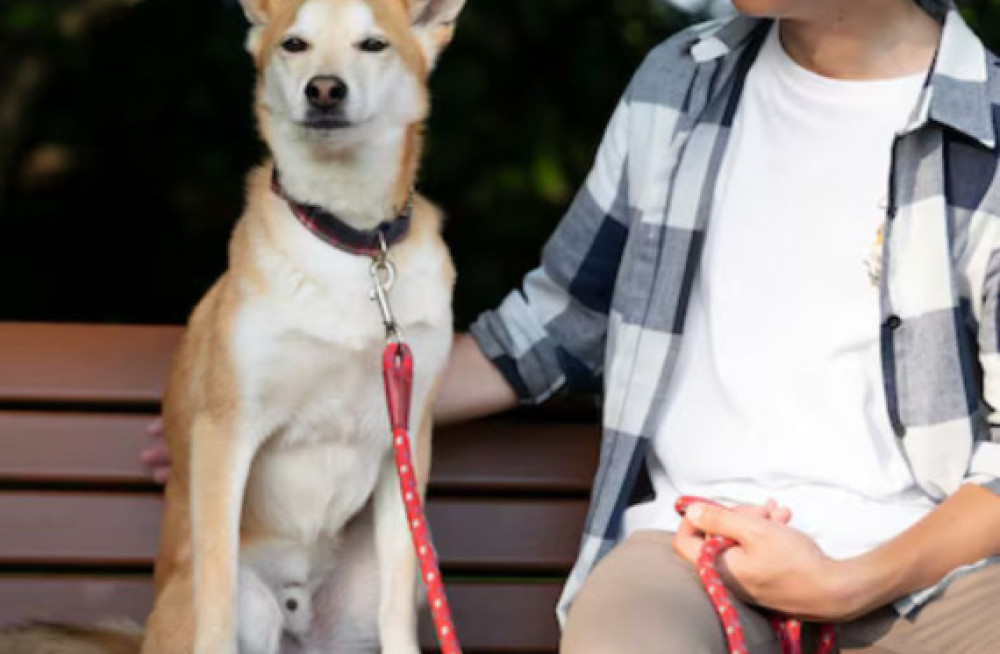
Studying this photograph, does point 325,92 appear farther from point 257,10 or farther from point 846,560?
point 846,560

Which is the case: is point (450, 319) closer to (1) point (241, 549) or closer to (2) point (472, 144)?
(1) point (241, 549)

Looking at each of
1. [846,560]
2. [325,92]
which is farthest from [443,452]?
[846,560]

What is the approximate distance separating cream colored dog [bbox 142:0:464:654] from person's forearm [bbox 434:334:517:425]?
167mm

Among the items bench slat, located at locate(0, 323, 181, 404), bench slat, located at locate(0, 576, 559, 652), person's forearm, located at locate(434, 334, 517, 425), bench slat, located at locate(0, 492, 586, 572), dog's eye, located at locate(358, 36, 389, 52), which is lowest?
bench slat, located at locate(0, 576, 559, 652)

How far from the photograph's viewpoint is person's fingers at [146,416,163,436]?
2625mm

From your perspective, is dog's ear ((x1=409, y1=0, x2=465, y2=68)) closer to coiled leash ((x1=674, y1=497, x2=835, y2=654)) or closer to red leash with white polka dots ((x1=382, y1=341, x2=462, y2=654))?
red leash with white polka dots ((x1=382, y1=341, x2=462, y2=654))

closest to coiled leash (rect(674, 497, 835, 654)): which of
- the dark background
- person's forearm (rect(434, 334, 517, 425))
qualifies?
person's forearm (rect(434, 334, 517, 425))

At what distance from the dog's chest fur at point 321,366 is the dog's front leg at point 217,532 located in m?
0.05

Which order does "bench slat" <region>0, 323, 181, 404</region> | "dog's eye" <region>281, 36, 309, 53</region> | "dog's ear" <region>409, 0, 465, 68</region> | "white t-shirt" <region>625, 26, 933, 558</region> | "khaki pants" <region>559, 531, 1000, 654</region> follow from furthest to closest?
"bench slat" <region>0, 323, 181, 404</region> → "dog's ear" <region>409, 0, 465, 68</region> → "dog's eye" <region>281, 36, 309, 53</region> → "white t-shirt" <region>625, 26, 933, 558</region> → "khaki pants" <region>559, 531, 1000, 654</region>

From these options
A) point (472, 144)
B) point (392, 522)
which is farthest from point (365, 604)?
point (472, 144)

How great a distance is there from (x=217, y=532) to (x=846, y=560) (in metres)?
0.81

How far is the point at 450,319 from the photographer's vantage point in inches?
94.3

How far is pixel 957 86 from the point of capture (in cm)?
223

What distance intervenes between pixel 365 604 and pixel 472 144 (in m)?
1.96
